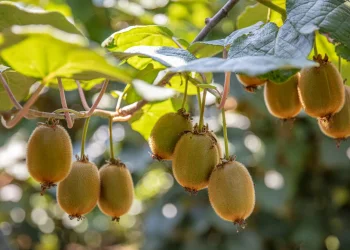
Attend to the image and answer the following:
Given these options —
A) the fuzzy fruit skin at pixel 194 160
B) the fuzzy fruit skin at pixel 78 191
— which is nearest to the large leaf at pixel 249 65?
the fuzzy fruit skin at pixel 194 160

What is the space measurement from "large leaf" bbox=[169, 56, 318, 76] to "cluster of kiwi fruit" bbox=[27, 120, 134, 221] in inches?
10.2

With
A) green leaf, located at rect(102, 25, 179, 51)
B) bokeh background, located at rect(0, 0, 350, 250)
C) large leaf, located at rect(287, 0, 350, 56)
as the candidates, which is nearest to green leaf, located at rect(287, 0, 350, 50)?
large leaf, located at rect(287, 0, 350, 56)

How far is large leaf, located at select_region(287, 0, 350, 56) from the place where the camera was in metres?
0.75

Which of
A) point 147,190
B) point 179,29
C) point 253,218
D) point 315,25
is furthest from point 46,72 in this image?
point 147,190

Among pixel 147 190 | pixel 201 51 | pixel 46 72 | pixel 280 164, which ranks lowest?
pixel 147 190

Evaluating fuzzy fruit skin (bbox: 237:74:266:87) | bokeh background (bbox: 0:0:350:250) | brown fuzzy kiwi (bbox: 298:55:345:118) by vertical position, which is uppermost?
brown fuzzy kiwi (bbox: 298:55:345:118)

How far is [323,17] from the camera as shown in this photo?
755mm

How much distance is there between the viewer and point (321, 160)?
2004mm

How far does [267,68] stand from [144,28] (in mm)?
406

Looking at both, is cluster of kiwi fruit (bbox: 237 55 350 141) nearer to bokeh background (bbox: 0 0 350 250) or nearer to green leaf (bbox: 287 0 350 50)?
green leaf (bbox: 287 0 350 50)

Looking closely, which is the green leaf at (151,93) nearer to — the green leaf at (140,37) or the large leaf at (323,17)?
the large leaf at (323,17)

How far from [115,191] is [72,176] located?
0.23 ft

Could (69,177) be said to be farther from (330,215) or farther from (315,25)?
(330,215)

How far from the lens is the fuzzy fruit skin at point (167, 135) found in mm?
845
